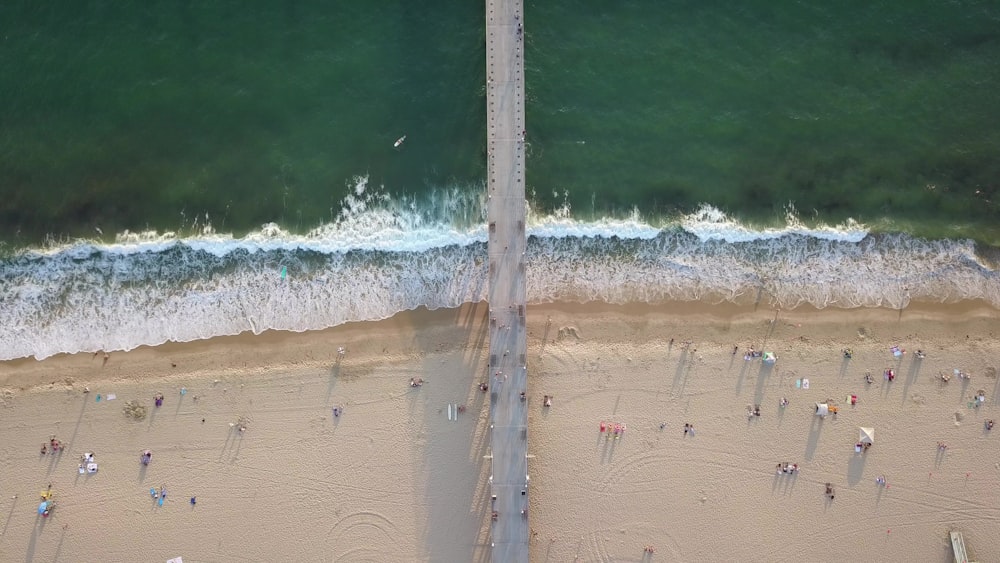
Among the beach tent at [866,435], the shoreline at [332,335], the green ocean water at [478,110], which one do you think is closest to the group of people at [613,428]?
the shoreline at [332,335]

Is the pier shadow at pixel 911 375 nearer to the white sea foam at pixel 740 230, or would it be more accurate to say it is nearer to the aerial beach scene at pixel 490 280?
the aerial beach scene at pixel 490 280

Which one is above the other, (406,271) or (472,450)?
(406,271)

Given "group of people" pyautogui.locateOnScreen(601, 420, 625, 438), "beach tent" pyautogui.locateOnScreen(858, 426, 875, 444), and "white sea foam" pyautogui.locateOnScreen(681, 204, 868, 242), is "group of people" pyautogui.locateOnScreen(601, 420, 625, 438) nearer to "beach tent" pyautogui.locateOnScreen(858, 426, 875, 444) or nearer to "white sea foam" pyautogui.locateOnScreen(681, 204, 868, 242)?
"white sea foam" pyautogui.locateOnScreen(681, 204, 868, 242)

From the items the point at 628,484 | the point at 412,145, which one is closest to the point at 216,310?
the point at 412,145

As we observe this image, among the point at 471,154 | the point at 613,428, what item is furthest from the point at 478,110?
the point at 613,428

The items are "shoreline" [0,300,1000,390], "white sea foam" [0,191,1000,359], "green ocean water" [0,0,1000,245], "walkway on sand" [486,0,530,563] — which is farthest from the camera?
"green ocean water" [0,0,1000,245]

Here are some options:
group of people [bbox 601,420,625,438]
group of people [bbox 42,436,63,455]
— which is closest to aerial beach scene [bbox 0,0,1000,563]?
group of people [bbox 42,436,63,455]

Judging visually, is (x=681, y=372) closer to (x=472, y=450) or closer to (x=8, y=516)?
(x=472, y=450)
